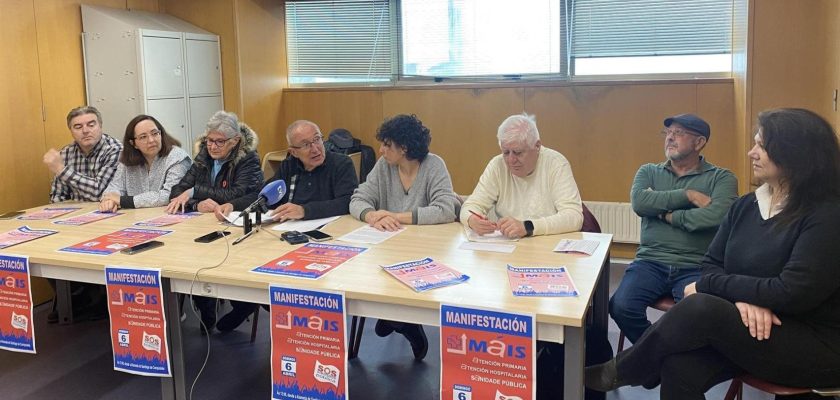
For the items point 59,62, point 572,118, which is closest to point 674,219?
point 572,118

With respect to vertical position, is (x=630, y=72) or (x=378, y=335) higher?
(x=630, y=72)

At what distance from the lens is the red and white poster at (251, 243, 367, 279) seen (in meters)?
2.31

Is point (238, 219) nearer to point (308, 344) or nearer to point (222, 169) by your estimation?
point (222, 169)

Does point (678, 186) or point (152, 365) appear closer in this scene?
point (152, 365)

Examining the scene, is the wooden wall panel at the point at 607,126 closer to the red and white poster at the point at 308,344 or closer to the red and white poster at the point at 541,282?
the red and white poster at the point at 541,282

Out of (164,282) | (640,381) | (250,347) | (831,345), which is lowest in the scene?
(250,347)

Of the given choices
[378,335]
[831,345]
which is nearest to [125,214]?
[378,335]

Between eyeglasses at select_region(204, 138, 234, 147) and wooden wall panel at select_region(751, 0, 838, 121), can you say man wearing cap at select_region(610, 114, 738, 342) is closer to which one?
wooden wall panel at select_region(751, 0, 838, 121)

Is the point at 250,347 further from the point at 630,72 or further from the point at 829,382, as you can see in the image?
the point at 630,72

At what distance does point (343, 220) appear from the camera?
318 centimetres

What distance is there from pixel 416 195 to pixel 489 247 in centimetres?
72

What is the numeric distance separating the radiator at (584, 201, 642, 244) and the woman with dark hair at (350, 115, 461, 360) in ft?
6.68

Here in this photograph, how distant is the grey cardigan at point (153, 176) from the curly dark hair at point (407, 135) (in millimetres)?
1239

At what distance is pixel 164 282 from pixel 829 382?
6.97ft
